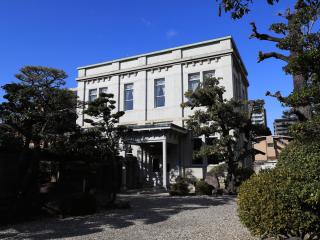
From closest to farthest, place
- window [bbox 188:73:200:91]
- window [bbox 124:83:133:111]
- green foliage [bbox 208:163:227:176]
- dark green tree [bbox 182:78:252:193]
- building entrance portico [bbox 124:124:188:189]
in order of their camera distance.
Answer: dark green tree [bbox 182:78:252:193] < green foliage [bbox 208:163:227:176] < building entrance portico [bbox 124:124:188:189] < window [bbox 188:73:200:91] < window [bbox 124:83:133:111]

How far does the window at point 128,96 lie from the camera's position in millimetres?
26298

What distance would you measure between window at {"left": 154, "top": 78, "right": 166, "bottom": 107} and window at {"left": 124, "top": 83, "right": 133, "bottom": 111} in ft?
7.34

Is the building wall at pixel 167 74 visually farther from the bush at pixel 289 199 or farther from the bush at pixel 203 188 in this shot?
the bush at pixel 289 199

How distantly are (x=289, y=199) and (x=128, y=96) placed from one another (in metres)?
21.6

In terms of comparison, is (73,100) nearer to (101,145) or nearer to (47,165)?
(101,145)

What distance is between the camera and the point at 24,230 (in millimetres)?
8773

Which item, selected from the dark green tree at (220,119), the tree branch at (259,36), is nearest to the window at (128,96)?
the dark green tree at (220,119)

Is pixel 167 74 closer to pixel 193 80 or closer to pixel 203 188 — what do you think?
pixel 193 80

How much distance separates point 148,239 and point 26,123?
7420 mm

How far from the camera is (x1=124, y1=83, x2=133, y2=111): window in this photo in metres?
26.3

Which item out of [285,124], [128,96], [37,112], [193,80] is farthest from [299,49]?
[128,96]

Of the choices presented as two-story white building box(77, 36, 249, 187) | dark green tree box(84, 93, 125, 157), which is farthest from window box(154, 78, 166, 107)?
dark green tree box(84, 93, 125, 157)

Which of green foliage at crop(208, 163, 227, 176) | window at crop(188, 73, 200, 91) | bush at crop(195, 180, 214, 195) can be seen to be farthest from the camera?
window at crop(188, 73, 200, 91)

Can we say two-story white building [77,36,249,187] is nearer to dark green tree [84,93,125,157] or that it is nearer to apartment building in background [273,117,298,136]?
apartment building in background [273,117,298,136]
